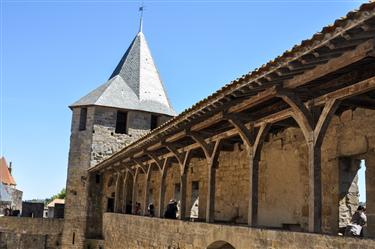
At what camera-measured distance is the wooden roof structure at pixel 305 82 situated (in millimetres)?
4441

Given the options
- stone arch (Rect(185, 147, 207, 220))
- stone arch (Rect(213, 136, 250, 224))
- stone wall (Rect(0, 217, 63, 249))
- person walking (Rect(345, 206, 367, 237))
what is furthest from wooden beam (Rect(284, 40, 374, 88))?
stone wall (Rect(0, 217, 63, 249))

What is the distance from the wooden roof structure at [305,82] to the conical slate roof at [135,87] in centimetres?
1398

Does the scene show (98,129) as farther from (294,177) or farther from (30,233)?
(294,177)

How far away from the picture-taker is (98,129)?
2250 cm

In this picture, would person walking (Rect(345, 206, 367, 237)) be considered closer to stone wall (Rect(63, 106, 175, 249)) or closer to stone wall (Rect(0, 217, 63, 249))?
stone wall (Rect(63, 106, 175, 249))

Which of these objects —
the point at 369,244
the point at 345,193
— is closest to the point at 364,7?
the point at 369,244

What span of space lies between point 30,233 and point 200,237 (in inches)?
723

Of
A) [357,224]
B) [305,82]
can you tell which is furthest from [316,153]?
[357,224]

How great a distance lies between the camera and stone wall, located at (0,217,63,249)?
77.6ft

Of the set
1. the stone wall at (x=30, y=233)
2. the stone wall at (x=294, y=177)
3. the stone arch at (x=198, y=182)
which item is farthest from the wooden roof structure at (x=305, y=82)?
the stone wall at (x=30, y=233)

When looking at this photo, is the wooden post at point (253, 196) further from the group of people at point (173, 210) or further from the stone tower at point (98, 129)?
the stone tower at point (98, 129)

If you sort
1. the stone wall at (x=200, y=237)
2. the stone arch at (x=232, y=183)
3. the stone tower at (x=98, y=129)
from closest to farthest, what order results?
the stone wall at (x=200, y=237)
the stone arch at (x=232, y=183)
the stone tower at (x=98, y=129)

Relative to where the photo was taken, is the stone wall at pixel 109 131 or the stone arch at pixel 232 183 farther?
the stone wall at pixel 109 131

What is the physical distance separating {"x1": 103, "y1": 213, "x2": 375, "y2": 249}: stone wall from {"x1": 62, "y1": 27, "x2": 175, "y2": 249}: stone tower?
19.3ft
